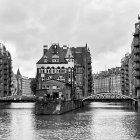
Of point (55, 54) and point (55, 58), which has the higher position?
point (55, 54)

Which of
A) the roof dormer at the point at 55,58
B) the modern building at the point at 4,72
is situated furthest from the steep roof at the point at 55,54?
the modern building at the point at 4,72

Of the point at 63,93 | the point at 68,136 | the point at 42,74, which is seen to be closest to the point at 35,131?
the point at 68,136

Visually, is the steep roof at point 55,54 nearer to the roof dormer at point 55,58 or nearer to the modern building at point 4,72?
the roof dormer at point 55,58

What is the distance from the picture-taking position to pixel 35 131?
58.5 m

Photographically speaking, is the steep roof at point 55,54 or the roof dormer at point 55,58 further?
the steep roof at point 55,54

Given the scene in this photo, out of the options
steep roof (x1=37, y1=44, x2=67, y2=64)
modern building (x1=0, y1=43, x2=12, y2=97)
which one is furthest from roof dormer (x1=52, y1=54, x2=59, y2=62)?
modern building (x1=0, y1=43, x2=12, y2=97)

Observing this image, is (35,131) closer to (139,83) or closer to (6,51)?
(139,83)

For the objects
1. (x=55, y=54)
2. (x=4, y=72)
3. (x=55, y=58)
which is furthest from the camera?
(x=4, y=72)

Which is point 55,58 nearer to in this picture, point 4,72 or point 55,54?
point 55,54

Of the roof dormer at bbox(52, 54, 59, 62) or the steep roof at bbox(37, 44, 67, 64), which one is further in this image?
the steep roof at bbox(37, 44, 67, 64)

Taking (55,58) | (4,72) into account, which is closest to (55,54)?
(55,58)

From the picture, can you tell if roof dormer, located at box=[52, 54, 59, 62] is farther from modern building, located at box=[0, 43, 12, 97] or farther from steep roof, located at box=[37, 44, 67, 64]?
modern building, located at box=[0, 43, 12, 97]

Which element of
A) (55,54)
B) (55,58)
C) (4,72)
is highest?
(55,54)

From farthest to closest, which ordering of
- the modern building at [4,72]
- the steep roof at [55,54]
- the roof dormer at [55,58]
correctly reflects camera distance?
the modern building at [4,72], the steep roof at [55,54], the roof dormer at [55,58]
